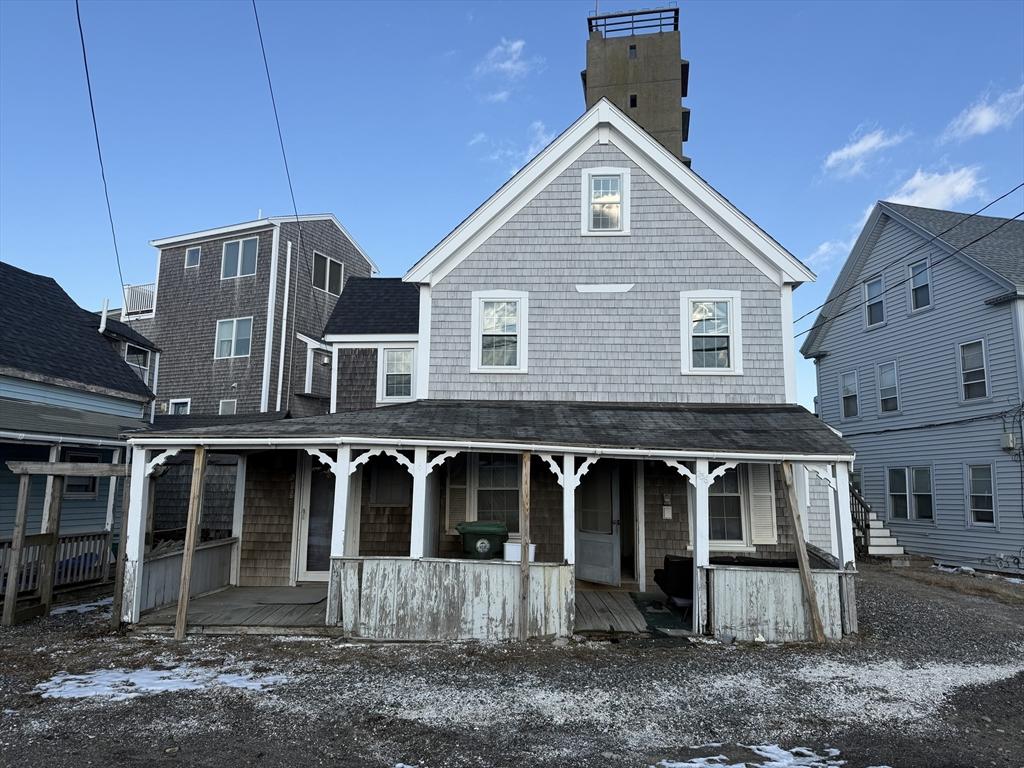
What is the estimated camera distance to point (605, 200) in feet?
38.0

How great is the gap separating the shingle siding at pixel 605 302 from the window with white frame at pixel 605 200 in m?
0.14

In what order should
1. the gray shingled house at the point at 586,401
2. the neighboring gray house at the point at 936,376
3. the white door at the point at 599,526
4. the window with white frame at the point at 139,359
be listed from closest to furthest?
the gray shingled house at the point at 586,401
the white door at the point at 599,526
the neighboring gray house at the point at 936,376
the window with white frame at the point at 139,359

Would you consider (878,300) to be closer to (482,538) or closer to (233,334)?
(482,538)

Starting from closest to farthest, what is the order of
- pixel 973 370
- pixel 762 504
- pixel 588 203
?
pixel 762 504 < pixel 588 203 < pixel 973 370

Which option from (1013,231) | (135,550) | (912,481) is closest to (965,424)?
(912,481)

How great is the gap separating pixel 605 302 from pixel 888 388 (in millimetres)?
11858

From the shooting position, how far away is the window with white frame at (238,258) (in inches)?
850

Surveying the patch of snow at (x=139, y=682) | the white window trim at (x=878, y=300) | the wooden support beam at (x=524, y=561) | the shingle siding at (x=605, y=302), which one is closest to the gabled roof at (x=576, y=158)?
the shingle siding at (x=605, y=302)

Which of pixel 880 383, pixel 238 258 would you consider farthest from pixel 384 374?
pixel 880 383

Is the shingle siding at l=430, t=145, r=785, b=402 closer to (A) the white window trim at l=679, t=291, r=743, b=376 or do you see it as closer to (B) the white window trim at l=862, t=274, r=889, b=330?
(A) the white window trim at l=679, t=291, r=743, b=376

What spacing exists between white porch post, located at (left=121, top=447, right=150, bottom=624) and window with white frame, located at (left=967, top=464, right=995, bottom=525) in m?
17.7

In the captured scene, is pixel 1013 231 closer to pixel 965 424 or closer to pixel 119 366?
pixel 965 424

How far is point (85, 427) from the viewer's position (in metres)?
12.3

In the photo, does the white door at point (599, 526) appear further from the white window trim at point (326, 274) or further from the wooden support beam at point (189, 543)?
the white window trim at point (326, 274)
